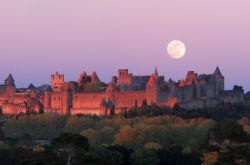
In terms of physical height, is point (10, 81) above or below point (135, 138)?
above

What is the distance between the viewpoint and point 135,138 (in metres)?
76.6

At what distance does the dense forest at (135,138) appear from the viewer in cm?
4191

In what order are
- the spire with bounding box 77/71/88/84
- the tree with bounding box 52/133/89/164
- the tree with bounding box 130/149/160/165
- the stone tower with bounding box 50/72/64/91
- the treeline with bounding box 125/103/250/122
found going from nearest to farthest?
1. the tree with bounding box 52/133/89/164
2. the tree with bounding box 130/149/160/165
3. the treeline with bounding box 125/103/250/122
4. the spire with bounding box 77/71/88/84
5. the stone tower with bounding box 50/72/64/91

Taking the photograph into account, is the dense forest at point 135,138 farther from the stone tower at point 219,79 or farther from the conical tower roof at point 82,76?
the conical tower roof at point 82,76

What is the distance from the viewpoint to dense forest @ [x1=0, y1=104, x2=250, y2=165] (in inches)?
1650

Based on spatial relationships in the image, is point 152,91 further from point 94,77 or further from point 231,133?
point 231,133

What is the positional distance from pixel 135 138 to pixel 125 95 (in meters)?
39.5

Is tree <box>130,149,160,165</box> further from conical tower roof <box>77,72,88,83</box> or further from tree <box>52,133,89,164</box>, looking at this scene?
conical tower roof <box>77,72,88,83</box>

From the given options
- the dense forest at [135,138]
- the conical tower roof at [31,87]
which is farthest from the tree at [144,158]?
the conical tower roof at [31,87]

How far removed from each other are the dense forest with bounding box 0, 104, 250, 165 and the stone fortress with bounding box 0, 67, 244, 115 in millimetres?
6010

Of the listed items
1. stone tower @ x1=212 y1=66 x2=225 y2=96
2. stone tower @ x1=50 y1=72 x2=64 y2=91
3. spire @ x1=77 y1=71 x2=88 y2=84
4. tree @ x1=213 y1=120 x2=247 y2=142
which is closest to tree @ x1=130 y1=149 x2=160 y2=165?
tree @ x1=213 y1=120 x2=247 y2=142

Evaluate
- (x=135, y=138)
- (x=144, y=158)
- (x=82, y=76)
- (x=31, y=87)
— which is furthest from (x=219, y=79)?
(x=144, y=158)

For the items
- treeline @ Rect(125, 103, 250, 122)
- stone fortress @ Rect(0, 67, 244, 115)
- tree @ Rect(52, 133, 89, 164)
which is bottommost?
tree @ Rect(52, 133, 89, 164)

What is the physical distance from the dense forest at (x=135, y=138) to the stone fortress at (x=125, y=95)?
6010 millimetres
